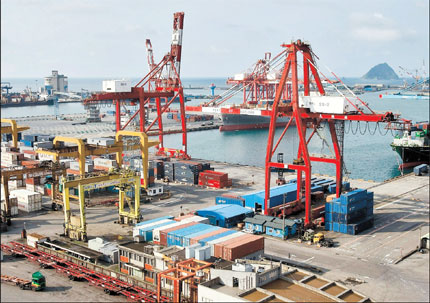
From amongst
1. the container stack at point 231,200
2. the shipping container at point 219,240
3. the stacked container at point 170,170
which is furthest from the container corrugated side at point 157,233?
the stacked container at point 170,170

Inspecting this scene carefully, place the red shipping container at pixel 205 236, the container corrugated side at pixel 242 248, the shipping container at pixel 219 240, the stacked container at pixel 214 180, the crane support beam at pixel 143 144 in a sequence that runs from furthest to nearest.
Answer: the stacked container at pixel 214 180, the crane support beam at pixel 143 144, the red shipping container at pixel 205 236, the shipping container at pixel 219 240, the container corrugated side at pixel 242 248

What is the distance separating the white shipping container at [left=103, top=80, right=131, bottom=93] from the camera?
6469 centimetres

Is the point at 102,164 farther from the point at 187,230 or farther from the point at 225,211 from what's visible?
the point at 187,230

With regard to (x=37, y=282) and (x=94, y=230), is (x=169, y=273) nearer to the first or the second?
(x=37, y=282)

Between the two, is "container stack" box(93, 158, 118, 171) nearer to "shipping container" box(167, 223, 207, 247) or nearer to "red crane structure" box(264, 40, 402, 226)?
"red crane structure" box(264, 40, 402, 226)

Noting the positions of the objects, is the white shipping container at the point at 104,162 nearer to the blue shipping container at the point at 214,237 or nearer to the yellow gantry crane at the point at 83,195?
the yellow gantry crane at the point at 83,195

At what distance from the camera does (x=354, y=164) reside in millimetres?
77125

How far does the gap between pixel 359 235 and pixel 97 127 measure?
89.7 meters

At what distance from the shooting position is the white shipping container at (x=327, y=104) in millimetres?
40781

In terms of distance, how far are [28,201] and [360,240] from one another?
28619 millimetres

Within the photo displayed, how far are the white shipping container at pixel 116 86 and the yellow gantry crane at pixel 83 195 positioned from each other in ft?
82.2

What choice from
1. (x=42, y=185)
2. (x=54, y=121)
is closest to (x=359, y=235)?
(x=42, y=185)

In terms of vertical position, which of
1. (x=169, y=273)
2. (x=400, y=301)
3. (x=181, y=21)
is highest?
(x=181, y=21)

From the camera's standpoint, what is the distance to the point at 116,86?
64.9m
